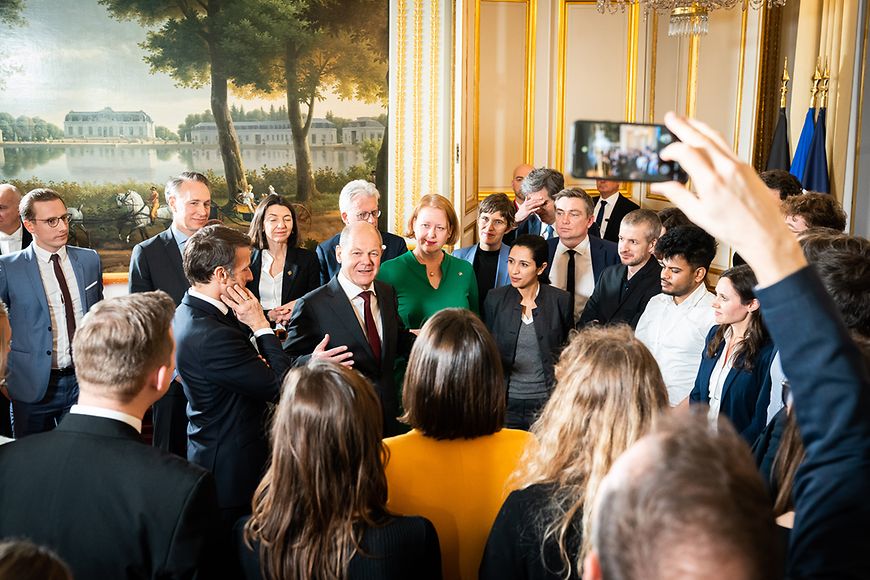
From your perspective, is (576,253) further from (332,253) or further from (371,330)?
(371,330)

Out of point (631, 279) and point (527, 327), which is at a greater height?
point (631, 279)

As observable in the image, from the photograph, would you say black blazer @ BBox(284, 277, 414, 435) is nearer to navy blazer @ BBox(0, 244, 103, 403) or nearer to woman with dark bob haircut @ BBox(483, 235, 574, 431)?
woman with dark bob haircut @ BBox(483, 235, 574, 431)

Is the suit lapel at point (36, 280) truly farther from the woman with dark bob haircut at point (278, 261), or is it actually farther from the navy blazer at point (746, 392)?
the navy blazer at point (746, 392)

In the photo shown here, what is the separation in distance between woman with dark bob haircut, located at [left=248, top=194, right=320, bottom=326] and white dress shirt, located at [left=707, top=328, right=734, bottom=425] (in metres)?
2.42

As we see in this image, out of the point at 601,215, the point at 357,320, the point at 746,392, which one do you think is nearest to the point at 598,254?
the point at 357,320

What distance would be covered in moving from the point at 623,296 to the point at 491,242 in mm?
1015

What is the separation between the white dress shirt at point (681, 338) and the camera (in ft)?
12.7

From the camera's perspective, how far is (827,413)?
3.83 ft

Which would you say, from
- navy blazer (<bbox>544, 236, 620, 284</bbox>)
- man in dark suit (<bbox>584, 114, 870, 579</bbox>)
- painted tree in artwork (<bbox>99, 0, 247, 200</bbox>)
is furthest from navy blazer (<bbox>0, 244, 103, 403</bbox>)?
man in dark suit (<bbox>584, 114, 870, 579</bbox>)

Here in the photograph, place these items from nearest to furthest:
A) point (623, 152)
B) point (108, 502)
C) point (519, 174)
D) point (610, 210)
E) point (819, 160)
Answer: point (623, 152) < point (108, 502) < point (819, 160) < point (610, 210) < point (519, 174)

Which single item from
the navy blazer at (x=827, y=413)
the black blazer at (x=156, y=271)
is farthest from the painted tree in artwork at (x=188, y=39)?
the navy blazer at (x=827, y=413)

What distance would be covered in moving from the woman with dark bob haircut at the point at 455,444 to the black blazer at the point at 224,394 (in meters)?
0.85

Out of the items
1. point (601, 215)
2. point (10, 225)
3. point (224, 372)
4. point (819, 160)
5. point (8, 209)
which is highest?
point (819, 160)

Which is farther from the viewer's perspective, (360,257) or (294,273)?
(294,273)
